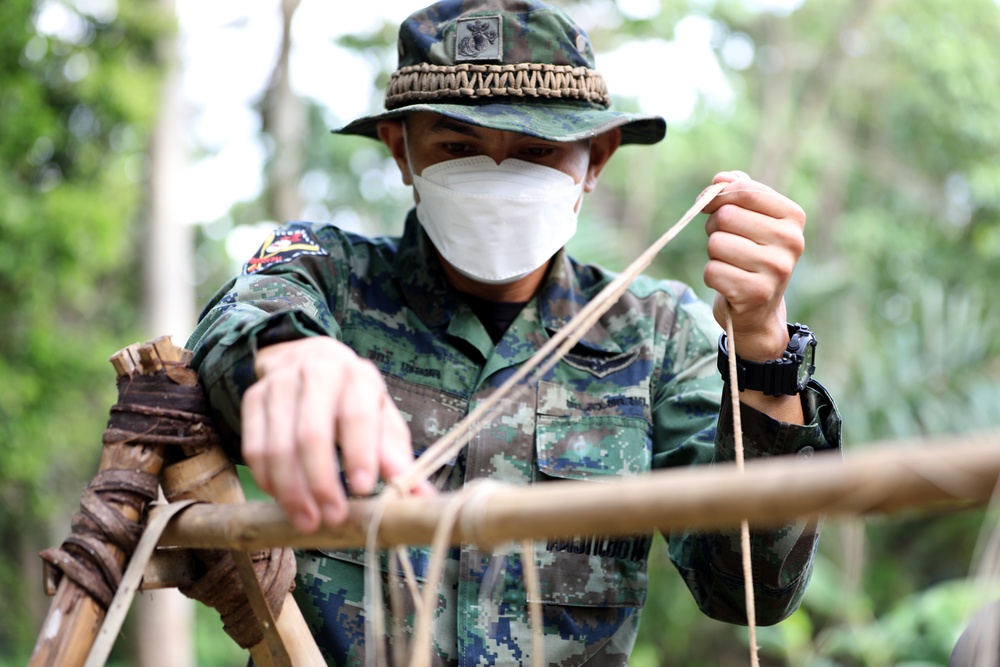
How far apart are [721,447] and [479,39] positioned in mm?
812

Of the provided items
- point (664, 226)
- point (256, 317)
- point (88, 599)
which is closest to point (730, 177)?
point (256, 317)

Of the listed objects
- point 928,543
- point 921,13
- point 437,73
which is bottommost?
point 928,543

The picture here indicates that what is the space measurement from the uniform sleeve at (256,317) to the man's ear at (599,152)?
1.69ft

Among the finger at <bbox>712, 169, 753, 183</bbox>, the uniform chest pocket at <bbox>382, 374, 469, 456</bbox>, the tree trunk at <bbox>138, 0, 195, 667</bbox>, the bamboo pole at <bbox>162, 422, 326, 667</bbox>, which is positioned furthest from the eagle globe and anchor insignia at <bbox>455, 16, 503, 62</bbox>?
the tree trunk at <bbox>138, 0, 195, 667</bbox>

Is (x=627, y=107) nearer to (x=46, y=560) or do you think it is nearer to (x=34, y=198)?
(x=34, y=198)

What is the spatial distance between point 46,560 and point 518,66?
1071 millimetres

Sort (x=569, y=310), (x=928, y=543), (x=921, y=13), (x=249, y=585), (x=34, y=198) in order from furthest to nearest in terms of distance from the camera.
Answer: (x=921, y=13), (x=928, y=543), (x=34, y=198), (x=569, y=310), (x=249, y=585)

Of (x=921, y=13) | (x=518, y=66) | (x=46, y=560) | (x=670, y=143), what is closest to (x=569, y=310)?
(x=518, y=66)

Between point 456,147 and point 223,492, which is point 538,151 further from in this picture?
point 223,492

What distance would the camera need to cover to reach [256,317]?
1301 mm

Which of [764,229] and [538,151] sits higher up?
[538,151]

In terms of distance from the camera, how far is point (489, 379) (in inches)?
68.2

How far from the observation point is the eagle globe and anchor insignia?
1686 mm

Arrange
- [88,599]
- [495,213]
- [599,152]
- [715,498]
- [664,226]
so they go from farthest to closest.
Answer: [664,226] → [599,152] → [495,213] → [88,599] → [715,498]
